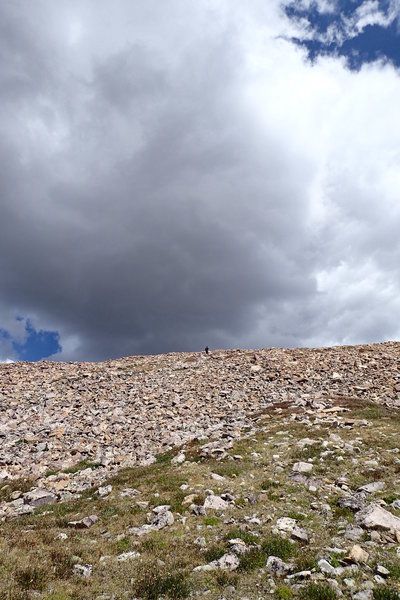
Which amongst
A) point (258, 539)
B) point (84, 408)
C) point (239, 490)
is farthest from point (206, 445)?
point (84, 408)

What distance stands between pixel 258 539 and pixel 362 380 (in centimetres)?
2588

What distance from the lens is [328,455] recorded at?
61.5ft

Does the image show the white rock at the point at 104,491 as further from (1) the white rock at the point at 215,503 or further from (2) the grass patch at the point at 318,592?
(2) the grass patch at the point at 318,592

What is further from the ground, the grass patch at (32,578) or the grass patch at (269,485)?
the grass patch at (269,485)

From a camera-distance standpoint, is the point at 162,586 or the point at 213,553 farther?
the point at 213,553

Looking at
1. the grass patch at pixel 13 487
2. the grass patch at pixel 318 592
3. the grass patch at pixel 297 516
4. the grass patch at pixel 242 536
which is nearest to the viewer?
the grass patch at pixel 318 592

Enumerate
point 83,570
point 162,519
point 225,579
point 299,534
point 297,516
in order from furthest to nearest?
point 162,519 < point 297,516 < point 299,534 < point 83,570 < point 225,579

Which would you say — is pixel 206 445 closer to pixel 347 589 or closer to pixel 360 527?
pixel 360 527

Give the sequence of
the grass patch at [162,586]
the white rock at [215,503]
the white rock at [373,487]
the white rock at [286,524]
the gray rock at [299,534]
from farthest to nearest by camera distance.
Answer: the white rock at [373,487] → the white rock at [215,503] → the white rock at [286,524] → the gray rock at [299,534] → the grass patch at [162,586]

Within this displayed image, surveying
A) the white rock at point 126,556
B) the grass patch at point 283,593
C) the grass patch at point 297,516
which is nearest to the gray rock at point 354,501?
the grass patch at point 297,516

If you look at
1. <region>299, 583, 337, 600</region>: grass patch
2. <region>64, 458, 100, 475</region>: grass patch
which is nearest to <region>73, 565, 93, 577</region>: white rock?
<region>299, 583, 337, 600</region>: grass patch

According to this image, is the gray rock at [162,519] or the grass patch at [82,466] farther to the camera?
the grass patch at [82,466]

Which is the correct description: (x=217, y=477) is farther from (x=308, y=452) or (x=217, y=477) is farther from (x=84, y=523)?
(x=84, y=523)

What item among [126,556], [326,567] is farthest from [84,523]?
[326,567]
